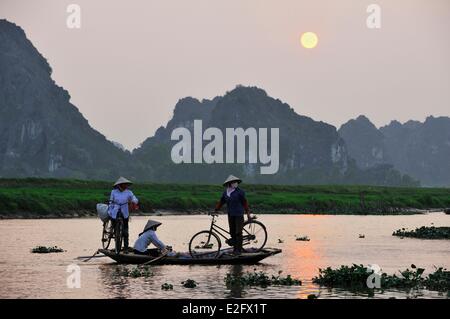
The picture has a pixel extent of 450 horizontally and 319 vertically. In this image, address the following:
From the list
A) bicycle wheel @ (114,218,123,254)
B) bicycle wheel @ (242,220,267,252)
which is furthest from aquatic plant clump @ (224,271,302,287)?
bicycle wheel @ (114,218,123,254)

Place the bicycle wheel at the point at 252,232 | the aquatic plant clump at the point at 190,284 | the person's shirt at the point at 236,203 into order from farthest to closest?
the bicycle wheel at the point at 252,232 → the person's shirt at the point at 236,203 → the aquatic plant clump at the point at 190,284

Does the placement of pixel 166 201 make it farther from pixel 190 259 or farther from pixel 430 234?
pixel 190 259

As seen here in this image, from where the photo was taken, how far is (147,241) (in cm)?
1997

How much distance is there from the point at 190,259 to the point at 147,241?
1169 millimetres

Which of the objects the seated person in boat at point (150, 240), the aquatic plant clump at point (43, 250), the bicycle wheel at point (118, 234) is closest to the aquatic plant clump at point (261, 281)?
the seated person in boat at point (150, 240)

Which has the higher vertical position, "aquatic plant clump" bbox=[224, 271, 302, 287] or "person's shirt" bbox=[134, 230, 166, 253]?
"person's shirt" bbox=[134, 230, 166, 253]

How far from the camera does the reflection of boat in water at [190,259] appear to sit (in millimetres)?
19844

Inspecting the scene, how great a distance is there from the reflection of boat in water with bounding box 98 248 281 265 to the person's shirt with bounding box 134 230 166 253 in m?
0.25

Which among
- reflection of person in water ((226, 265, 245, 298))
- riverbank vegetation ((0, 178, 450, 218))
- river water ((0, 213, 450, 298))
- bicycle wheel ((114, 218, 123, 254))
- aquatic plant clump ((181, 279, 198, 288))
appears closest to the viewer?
reflection of person in water ((226, 265, 245, 298))

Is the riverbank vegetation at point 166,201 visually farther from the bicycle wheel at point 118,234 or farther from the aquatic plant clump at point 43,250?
the bicycle wheel at point 118,234

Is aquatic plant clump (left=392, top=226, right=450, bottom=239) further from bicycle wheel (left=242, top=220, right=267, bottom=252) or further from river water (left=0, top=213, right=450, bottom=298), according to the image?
bicycle wheel (left=242, top=220, right=267, bottom=252)

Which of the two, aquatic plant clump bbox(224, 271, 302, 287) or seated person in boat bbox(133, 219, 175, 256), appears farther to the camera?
seated person in boat bbox(133, 219, 175, 256)

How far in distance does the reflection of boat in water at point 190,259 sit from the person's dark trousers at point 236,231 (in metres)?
0.23

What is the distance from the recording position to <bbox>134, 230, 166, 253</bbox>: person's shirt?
19734mm
